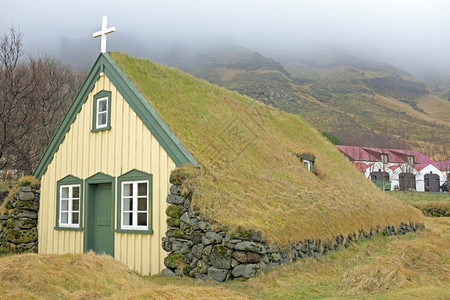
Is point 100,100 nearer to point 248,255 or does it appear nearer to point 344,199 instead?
point 248,255

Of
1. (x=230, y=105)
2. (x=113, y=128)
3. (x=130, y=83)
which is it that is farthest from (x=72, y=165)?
(x=230, y=105)

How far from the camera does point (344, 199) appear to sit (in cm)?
1578

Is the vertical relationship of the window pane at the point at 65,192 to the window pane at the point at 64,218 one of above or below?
above

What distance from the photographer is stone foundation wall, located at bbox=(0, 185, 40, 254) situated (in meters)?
14.4

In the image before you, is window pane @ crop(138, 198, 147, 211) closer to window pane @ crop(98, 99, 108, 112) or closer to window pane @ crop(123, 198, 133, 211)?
window pane @ crop(123, 198, 133, 211)

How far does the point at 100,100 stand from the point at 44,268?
6514mm

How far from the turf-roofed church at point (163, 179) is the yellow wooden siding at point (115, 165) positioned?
34 millimetres

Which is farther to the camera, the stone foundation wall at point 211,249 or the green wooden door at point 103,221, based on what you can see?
the green wooden door at point 103,221

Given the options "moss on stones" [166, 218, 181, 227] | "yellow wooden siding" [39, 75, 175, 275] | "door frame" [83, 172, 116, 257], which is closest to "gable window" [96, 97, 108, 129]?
"yellow wooden siding" [39, 75, 175, 275]

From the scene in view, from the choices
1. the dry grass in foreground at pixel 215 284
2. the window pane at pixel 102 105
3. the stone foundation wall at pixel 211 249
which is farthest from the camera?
the window pane at pixel 102 105

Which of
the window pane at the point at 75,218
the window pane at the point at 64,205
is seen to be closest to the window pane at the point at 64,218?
the window pane at the point at 64,205

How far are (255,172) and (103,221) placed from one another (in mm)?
5099

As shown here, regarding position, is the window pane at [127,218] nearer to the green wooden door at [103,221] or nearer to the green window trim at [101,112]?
the green wooden door at [103,221]

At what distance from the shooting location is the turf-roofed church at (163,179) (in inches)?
420
